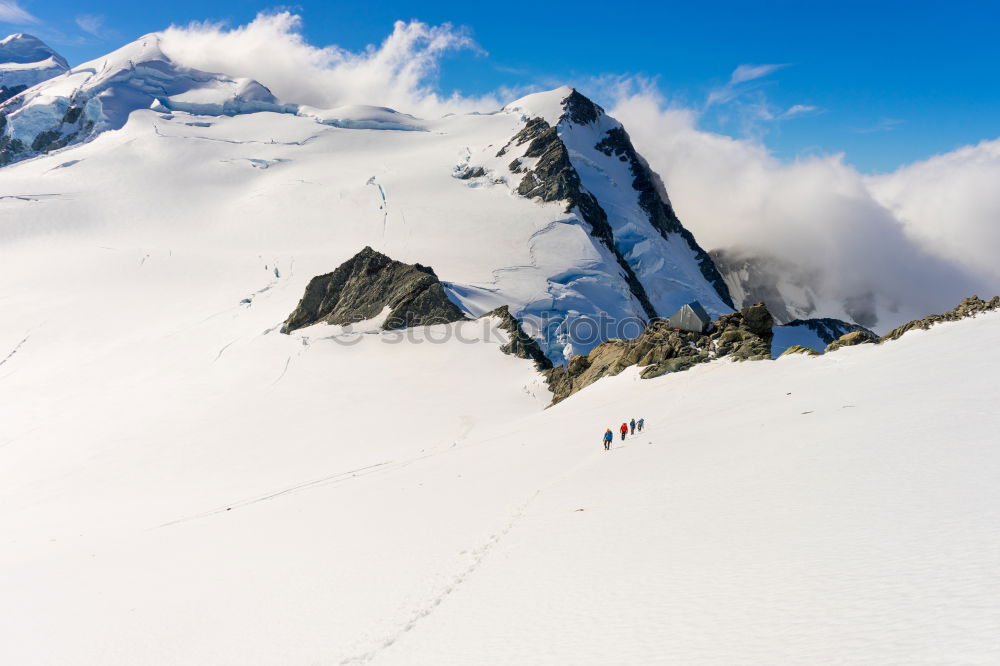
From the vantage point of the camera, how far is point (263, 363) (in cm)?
4434

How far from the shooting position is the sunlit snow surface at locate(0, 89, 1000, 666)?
7.31 metres

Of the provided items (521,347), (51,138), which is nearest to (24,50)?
(51,138)

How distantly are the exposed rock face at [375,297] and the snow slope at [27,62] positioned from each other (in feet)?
546

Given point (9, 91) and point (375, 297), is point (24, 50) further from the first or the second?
point (375, 297)

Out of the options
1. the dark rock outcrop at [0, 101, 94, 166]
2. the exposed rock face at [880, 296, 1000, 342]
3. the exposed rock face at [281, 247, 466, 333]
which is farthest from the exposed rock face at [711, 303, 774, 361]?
the dark rock outcrop at [0, 101, 94, 166]

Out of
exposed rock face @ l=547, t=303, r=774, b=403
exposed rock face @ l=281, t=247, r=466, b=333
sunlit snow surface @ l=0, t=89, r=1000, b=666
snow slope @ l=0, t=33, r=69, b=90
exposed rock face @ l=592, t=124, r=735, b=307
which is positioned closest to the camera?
sunlit snow surface @ l=0, t=89, r=1000, b=666

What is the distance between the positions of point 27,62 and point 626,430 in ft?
819

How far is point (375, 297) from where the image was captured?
50688 mm

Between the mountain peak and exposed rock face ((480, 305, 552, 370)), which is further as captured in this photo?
the mountain peak

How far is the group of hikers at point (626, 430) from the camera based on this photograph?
20003 millimetres

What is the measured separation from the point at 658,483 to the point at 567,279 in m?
51.4

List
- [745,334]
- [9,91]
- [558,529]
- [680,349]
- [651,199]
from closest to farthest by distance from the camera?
[558,529] < [745,334] < [680,349] < [651,199] < [9,91]

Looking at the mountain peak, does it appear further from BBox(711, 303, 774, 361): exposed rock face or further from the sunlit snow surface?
BBox(711, 303, 774, 361): exposed rock face

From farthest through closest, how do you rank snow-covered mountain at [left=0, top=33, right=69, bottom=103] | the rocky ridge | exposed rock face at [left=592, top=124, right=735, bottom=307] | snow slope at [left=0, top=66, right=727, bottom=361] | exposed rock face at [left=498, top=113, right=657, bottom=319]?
snow-covered mountain at [left=0, top=33, right=69, bottom=103] < exposed rock face at [left=592, top=124, right=735, bottom=307] < the rocky ridge < exposed rock face at [left=498, top=113, right=657, bottom=319] < snow slope at [left=0, top=66, right=727, bottom=361]
